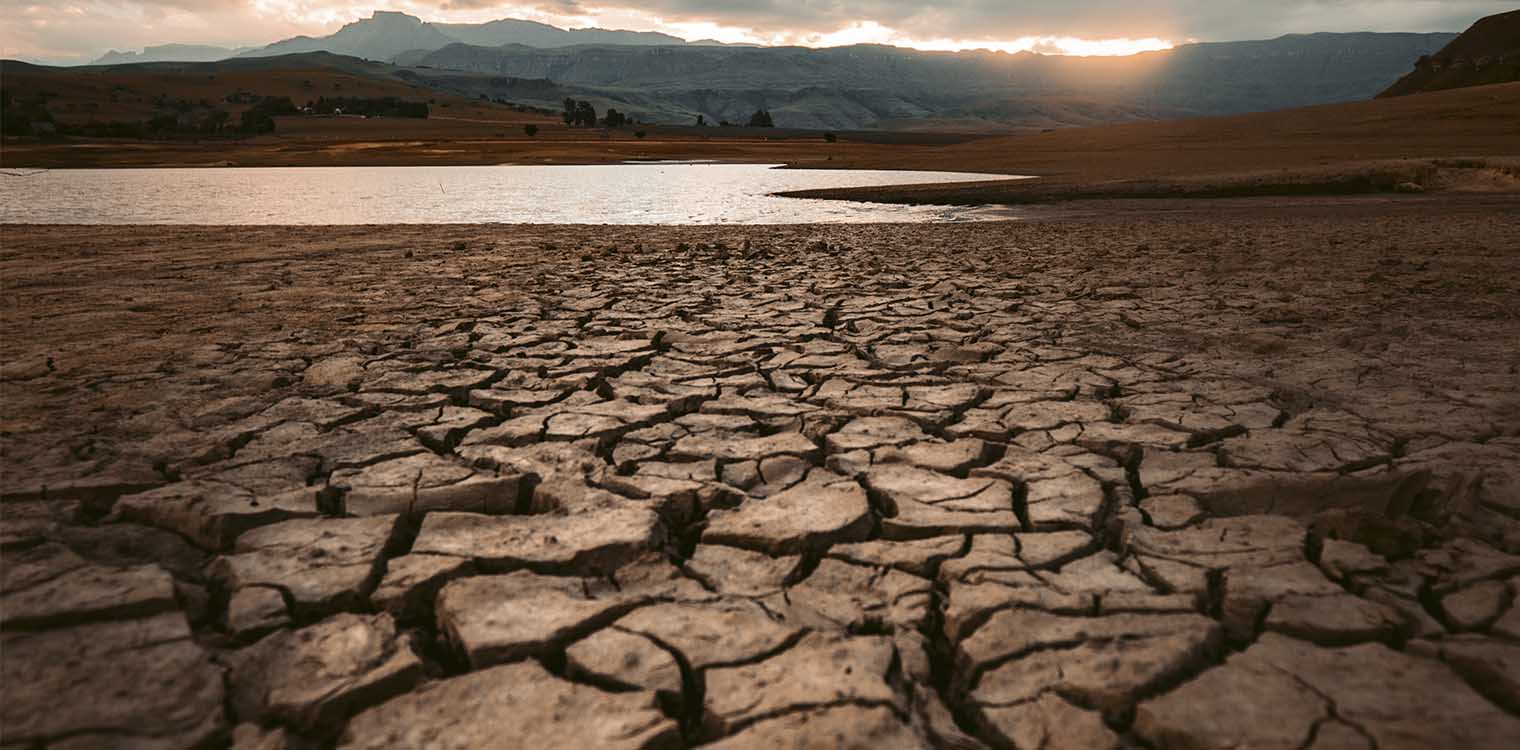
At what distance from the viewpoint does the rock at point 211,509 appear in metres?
1.93

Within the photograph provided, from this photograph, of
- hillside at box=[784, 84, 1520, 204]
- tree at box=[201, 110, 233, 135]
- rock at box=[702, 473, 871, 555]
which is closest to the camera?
rock at box=[702, 473, 871, 555]

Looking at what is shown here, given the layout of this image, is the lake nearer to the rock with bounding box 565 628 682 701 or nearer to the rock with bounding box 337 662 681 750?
the rock with bounding box 565 628 682 701

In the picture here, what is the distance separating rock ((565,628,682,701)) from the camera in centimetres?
138

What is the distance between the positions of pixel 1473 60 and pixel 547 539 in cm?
7820

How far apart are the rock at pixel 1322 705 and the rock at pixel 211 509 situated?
1912 millimetres

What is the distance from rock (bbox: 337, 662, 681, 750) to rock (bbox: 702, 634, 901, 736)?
0.32 feet

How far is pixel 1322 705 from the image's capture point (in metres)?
1.31

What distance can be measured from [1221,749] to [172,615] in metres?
1.81

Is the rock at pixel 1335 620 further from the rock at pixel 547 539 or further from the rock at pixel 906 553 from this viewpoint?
the rock at pixel 547 539

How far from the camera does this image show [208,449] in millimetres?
2430

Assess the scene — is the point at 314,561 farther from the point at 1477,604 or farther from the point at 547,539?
the point at 1477,604

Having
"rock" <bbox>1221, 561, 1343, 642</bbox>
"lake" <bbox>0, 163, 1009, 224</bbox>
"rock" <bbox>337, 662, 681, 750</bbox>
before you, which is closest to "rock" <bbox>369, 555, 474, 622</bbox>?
"rock" <bbox>337, 662, 681, 750</bbox>

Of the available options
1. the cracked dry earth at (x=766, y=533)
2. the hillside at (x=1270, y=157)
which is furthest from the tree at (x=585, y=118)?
the cracked dry earth at (x=766, y=533)

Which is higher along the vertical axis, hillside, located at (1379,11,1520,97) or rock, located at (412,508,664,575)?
hillside, located at (1379,11,1520,97)
